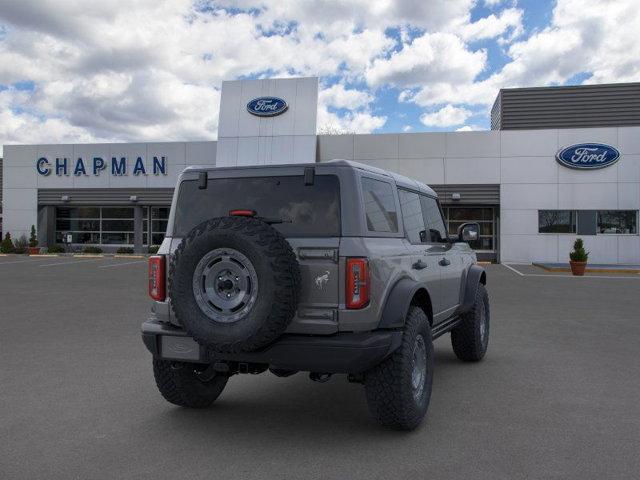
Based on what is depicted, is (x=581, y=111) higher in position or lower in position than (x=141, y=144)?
higher

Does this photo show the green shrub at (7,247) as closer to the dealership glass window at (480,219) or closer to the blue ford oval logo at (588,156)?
the dealership glass window at (480,219)

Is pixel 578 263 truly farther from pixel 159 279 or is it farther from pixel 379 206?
pixel 159 279

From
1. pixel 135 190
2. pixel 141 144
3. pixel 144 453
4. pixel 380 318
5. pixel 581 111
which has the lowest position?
pixel 144 453

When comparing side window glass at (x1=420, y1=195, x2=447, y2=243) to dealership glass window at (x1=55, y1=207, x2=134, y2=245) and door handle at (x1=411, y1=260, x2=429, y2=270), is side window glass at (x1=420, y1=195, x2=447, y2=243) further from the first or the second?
dealership glass window at (x1=55, y1=207, x2=134, y2=245)

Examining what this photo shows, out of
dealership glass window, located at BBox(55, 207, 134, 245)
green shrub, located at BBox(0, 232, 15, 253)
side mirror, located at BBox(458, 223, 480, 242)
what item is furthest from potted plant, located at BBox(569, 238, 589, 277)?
green shrub, located at BBox(0, 232, 15, 253)

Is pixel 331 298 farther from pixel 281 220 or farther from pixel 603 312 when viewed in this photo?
pixel 603 312

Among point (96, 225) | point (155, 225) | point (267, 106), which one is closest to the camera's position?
point (267, 106)

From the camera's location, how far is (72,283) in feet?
54.5

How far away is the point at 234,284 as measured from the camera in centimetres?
407

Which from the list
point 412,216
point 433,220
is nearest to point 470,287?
point 433,220

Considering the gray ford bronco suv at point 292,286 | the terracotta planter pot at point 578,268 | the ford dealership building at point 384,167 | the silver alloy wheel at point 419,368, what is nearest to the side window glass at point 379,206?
the gray ford bronco suv at point 292,286

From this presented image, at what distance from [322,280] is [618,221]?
26.3 m

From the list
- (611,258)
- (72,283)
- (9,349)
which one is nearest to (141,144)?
(72,283)

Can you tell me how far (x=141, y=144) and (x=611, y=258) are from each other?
23863mm
